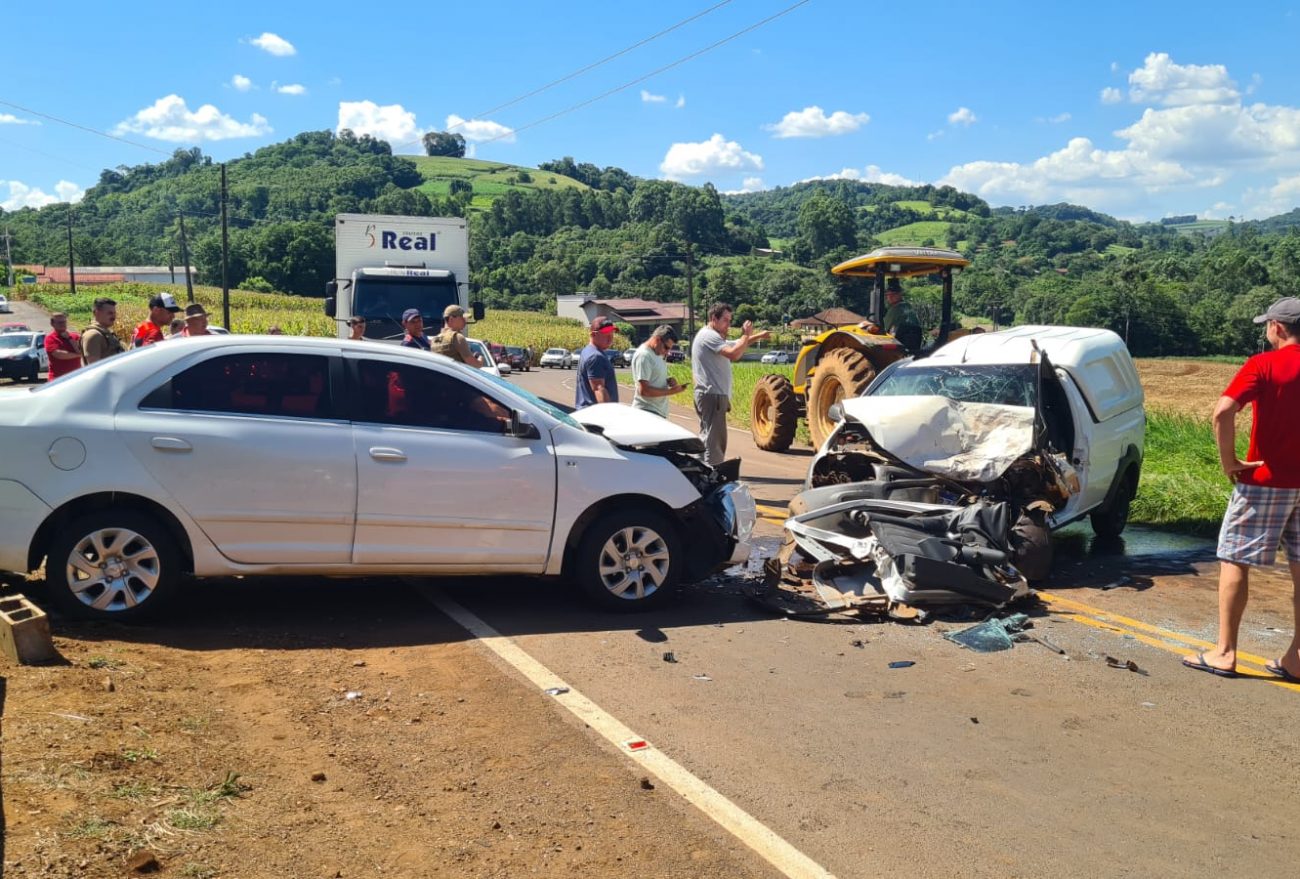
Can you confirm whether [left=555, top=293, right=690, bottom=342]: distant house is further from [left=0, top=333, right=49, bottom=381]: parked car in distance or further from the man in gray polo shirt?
the man in gray polo shirt

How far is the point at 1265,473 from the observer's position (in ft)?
18.3

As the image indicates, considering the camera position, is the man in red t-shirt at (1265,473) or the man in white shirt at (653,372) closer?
the man in red t-shirt at (1265,473)

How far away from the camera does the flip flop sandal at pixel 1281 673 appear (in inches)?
223

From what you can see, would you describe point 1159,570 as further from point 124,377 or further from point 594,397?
point 124,377

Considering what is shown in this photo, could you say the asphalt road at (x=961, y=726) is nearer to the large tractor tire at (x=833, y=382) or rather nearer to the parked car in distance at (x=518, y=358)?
the large tractor tire at (x=833, y=382)

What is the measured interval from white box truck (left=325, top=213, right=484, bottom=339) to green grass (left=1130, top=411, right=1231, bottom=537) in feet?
37.4

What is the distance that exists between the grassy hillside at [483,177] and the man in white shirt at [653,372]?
139m

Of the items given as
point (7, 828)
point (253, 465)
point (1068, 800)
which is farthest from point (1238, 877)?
point (253, 465)

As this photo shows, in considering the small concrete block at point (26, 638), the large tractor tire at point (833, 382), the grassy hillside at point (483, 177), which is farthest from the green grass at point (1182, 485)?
the grassy hillside at point (483, 177)

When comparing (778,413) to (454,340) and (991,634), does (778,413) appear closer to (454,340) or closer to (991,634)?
(454,340)

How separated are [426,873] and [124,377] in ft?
12.9

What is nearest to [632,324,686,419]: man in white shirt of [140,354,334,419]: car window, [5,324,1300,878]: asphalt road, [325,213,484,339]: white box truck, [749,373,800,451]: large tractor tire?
[5,324,1300,878]: asphalt road

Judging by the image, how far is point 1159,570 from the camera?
8.36 metres

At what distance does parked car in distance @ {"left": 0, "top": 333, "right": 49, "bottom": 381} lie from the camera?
28.9 metres
